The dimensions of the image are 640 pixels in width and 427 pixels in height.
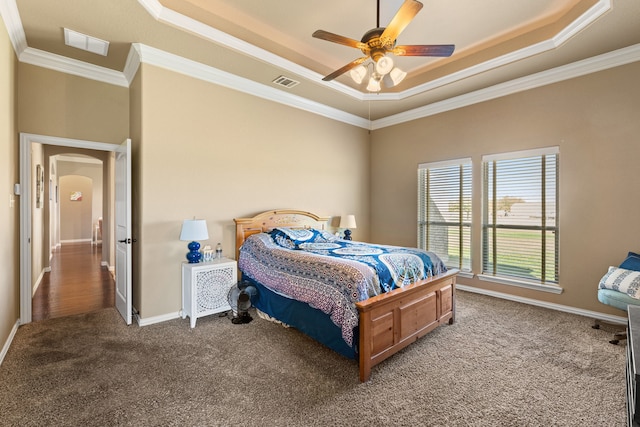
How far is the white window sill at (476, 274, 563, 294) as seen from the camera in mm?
3846

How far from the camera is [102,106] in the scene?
3707 mm

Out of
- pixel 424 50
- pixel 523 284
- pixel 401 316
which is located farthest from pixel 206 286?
pixel 523 284

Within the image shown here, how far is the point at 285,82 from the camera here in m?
4.20

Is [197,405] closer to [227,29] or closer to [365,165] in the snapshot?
[227,29]

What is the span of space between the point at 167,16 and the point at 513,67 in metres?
4.07

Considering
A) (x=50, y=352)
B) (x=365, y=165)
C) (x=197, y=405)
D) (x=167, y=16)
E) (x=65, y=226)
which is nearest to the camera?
(x=197, y=405)

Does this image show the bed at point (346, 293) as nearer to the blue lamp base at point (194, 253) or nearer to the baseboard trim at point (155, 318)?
the blue lamp base at point (194, 253)

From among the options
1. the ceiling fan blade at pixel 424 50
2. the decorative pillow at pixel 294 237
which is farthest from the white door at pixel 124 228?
the ceiling fan blade at pixel 424 50

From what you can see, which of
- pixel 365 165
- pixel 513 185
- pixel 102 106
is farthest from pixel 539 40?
pixel 102 106

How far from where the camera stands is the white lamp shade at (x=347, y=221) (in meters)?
5.26

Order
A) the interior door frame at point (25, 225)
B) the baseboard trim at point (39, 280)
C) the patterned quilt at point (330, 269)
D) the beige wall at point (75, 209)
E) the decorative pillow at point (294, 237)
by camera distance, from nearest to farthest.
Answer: the patterned quilt at point (330, 269)
the interior door frame at point (25, 225)
the decorative pillow at point (294, 237)
the baseboard trim at point (39, 280)
the beige wall at point (75, 209)

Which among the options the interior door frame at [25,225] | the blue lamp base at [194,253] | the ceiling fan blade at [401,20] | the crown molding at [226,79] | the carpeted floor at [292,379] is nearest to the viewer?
the carpeted floor at [292,379]

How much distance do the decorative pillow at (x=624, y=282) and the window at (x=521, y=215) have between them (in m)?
0.80

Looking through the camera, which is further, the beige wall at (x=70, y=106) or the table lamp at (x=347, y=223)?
the table lamp at (x=347, y=223)
